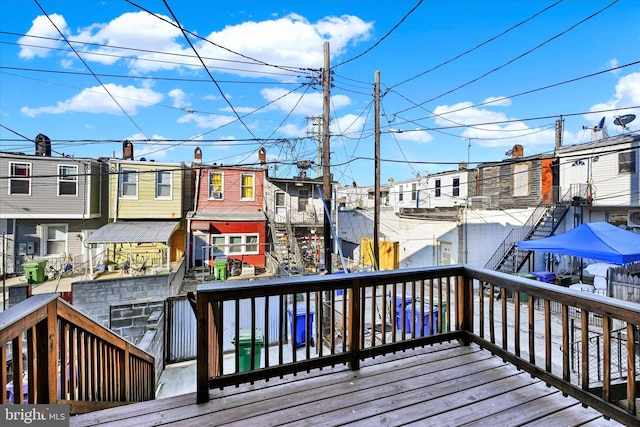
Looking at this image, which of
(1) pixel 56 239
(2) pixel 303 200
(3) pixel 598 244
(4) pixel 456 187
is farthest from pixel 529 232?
(1) pixel 56 239

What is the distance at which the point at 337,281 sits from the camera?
2.40 m

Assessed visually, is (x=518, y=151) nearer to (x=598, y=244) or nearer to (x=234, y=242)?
(x=598, y=244)

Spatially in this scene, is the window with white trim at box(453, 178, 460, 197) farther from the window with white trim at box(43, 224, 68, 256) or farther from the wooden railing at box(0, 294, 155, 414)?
the window with white trim at box(43, 224, 68, 256)

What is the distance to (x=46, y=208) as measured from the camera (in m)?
11.6

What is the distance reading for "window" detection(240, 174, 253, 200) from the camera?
13711 millimetres

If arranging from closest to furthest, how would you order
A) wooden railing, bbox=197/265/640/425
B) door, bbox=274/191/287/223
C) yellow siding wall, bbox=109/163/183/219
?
wooden railing, bbox=197/265/640/425 < yellow siding wall, bbox=109/163/183/219 < door, bbox=274/191/287/223

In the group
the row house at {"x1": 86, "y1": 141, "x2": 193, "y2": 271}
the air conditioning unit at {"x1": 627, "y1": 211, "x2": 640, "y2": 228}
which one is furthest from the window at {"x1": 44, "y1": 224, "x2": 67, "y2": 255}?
the air conditioning unit at {"x1": 627, "y1": 211, "x2": 640, "y2": 228}

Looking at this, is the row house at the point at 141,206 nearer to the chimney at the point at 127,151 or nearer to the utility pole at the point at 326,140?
the chimney at the point at 127,151

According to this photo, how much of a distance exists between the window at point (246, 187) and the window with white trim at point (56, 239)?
7103mm

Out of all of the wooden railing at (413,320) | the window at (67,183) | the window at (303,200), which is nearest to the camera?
the wooden railing at (413,320)

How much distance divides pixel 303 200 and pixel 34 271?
10751 mm

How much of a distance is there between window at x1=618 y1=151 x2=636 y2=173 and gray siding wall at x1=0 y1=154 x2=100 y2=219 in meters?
20.3

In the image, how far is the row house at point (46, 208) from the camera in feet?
37.0

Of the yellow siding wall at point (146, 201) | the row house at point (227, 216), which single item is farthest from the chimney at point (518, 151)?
the yellow siding wall at point (146, 201)
